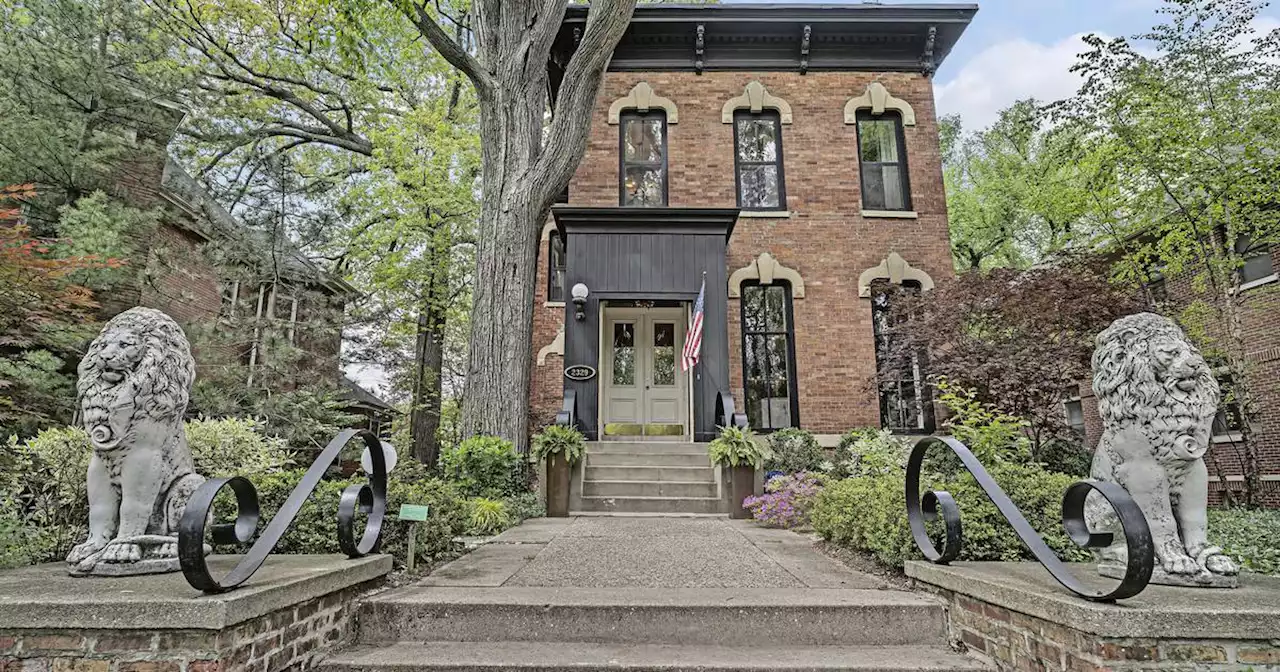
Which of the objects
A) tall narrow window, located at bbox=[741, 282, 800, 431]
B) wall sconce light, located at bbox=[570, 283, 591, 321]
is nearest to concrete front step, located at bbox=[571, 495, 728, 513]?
wall sconce light, located at bbox=[570, 283, 591, 321]

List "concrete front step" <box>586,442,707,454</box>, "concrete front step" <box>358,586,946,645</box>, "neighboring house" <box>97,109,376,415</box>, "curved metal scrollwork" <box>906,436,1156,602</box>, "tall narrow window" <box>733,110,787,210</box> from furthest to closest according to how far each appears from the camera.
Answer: "tall narrow window" <box>733,110,787,210</box>
"neighboring house" <box>97,109,376,415</box>
"concrete front step" <box>586,442,707,454</box>
"concrete front step" <box>358,586,946,645</box>
"curved metal scrollwork" <box>906,436,1156,602</box>

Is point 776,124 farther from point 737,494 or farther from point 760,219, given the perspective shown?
→ point 737,494

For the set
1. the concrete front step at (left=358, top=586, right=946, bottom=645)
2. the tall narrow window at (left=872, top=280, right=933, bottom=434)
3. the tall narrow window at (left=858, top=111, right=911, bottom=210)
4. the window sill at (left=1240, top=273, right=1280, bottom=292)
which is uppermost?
the tall narrow window at (left=858, top=111, right=911, bottom=210)

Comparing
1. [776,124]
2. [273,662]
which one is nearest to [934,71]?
[776,124]

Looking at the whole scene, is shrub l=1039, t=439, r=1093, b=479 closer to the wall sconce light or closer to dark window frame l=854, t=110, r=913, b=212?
dark window frame l=854, t=110, r=913, b=212

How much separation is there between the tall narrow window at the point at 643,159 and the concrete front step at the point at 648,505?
6.04 m

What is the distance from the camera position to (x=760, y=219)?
11.3 meters

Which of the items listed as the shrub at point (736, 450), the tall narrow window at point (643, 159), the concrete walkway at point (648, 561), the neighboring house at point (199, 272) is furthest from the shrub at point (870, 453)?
the neighboring house at point (199, 272)

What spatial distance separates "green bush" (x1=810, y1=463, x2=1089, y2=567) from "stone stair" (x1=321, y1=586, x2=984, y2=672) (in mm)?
760

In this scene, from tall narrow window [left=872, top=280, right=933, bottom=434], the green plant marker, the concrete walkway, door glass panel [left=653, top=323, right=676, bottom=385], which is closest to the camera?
the green plant marker

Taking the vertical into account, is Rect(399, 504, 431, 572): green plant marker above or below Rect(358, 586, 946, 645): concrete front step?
above

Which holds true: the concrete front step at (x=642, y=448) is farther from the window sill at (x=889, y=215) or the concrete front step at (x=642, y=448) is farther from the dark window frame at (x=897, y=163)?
the dark window frame at (x=897, y=163)

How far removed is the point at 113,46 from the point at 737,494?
1200cm

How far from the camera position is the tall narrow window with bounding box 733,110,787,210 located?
11.6 meters
